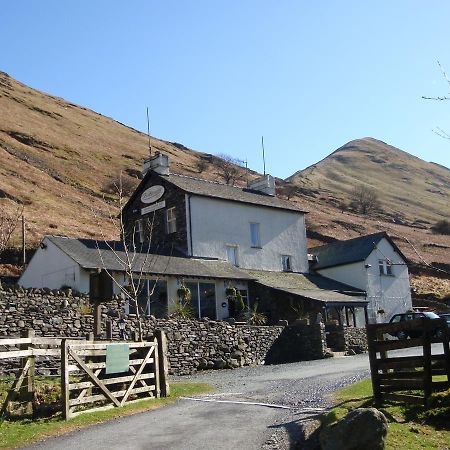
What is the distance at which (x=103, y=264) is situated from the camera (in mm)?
27578

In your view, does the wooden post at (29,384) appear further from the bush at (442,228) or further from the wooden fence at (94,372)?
the bush at (442,228)

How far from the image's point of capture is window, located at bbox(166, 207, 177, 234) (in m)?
38.2

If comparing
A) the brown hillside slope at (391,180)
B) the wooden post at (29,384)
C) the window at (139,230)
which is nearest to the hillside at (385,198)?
the brown hillside slope at (391,180)

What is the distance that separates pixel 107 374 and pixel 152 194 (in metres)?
25.6

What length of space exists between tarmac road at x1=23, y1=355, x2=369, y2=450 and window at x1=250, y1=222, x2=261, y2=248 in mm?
20760

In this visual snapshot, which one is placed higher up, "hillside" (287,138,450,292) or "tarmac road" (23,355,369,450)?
"hillside" (287,138,450,292)

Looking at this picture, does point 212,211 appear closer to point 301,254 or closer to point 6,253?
point 301,254

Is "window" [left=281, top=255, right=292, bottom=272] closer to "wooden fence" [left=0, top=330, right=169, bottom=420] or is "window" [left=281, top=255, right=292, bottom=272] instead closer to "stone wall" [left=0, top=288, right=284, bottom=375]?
"stone wall" [left=0, top=288, right=284, bottom=375]

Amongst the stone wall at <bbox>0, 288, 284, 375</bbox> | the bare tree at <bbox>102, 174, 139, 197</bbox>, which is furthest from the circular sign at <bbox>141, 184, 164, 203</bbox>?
the bare tree at <bbox>102, 174, 139, 197</bbox>

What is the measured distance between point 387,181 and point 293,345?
450ft

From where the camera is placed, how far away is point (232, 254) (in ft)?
129

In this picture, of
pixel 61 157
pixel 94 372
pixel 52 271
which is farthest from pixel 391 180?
pixel 94 372

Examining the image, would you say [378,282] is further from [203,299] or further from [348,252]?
[203,299]

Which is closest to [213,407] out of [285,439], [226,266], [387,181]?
[285,439]
